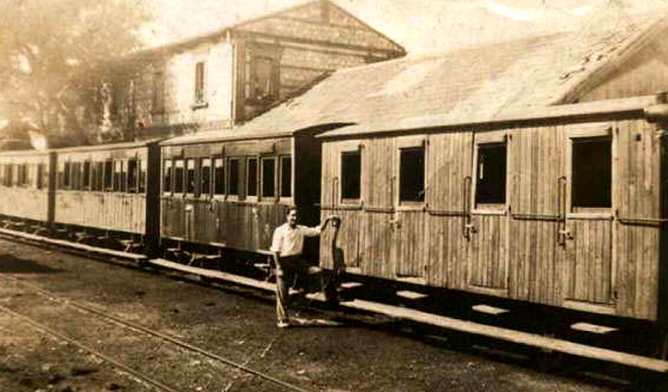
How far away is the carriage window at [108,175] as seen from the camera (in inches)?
869

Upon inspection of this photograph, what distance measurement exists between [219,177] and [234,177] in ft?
2.55

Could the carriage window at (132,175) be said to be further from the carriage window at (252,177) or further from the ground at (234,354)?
the ground at (234,354)

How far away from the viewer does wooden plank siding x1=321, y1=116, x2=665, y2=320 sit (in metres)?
8.02

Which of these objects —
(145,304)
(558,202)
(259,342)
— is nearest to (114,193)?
(145,304)

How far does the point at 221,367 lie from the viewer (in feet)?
29.2

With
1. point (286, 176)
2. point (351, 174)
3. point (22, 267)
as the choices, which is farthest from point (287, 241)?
point (22, 267)

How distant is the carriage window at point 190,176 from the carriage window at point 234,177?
6.76 ft

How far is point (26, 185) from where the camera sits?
2886cm

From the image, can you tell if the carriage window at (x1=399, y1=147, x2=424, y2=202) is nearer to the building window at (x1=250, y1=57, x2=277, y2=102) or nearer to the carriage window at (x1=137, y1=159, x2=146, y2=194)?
the carriage window at (x1=137, y1=159, x2=146, y2=194)

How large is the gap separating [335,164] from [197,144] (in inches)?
237

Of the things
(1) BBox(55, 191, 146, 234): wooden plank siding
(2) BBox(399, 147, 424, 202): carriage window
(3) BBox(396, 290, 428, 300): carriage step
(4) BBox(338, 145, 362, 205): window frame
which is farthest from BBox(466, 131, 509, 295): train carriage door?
(1) BBox(55, 191, 146, 234): wooden plank siding

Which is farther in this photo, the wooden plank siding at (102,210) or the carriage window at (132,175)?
the carriage window at (132,175)

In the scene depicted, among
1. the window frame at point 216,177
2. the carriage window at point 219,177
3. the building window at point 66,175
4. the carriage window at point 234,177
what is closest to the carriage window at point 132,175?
the window frame at point 216,177

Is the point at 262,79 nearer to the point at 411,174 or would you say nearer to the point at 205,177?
the point at 205,177
